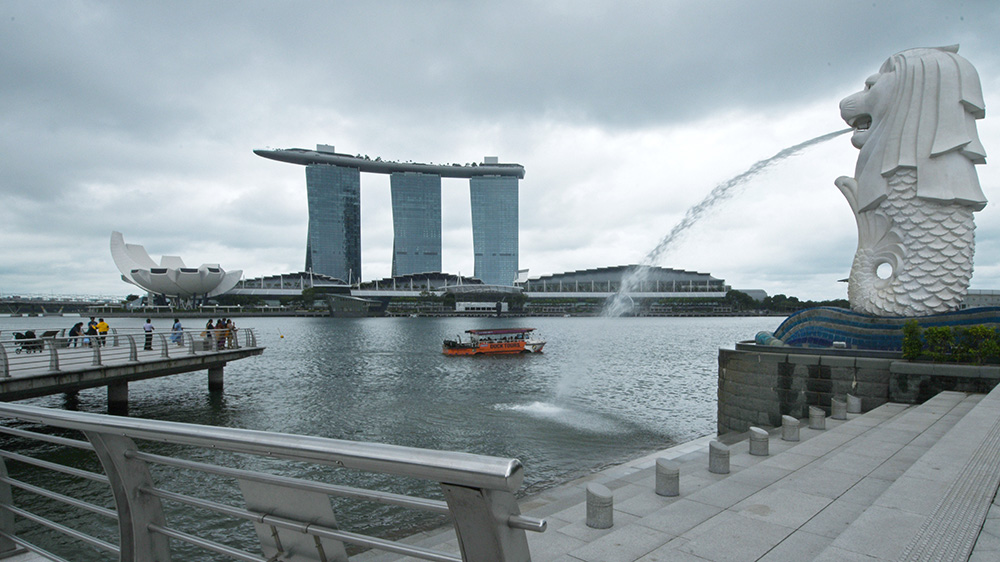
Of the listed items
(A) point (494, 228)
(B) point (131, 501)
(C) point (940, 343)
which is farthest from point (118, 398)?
(A) point (494, 228)

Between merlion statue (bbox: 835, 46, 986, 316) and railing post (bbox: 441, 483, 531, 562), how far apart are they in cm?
1704

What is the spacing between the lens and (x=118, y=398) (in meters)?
19.9

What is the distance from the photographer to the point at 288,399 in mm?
23203

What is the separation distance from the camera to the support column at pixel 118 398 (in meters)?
19.8

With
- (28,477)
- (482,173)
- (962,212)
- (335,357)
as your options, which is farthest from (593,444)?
(482,173)

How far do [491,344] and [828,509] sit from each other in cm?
3712

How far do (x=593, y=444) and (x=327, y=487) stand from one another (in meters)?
14.1

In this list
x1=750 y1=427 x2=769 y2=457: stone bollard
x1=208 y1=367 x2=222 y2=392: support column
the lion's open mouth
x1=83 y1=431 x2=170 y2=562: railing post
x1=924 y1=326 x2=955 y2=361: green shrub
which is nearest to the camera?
x1=83 y1=431 x2=170 y2=562: railing post

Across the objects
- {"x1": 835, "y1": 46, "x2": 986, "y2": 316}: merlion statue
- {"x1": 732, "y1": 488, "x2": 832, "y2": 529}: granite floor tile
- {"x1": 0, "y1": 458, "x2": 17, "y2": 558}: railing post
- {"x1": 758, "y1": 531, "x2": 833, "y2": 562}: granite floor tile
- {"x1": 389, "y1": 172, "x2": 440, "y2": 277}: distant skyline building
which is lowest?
{"x1": 732, "y1": 488, "x2": 832, "y2": 529}: granite floor tile

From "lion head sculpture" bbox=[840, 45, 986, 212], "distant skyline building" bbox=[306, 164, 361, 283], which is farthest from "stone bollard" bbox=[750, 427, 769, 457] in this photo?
"distant skyline building" bbox=[306, 164, 361, 283]

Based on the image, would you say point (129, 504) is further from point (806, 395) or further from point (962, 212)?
point (962, 212)

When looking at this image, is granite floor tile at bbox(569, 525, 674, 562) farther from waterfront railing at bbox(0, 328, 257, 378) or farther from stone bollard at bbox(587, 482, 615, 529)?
waterfront railing at bbox(0, 328, 257, 378)

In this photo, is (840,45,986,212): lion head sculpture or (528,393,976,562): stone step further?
(840,45,986,212): lion head sculpture

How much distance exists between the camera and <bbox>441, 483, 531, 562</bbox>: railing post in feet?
5.10
